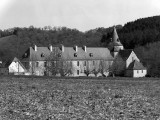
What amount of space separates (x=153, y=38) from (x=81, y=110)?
5066 inches

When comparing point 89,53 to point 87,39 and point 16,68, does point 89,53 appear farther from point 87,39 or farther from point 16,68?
point 87,39

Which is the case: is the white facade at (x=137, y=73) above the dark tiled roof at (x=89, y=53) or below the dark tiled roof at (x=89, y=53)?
below

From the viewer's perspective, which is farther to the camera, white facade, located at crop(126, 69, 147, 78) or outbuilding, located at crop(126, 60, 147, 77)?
outbuilding, located at crop(126, 60, 147, 77)

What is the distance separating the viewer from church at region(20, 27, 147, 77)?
302 feet

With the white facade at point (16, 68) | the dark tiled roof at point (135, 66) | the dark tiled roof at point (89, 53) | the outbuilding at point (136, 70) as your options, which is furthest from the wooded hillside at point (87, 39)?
the white facade at point (16, 68)

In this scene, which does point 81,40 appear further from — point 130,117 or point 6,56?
point 130,117

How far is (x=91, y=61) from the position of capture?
3976 inches

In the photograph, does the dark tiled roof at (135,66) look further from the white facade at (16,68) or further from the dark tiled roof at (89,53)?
the white facade at (16,68)

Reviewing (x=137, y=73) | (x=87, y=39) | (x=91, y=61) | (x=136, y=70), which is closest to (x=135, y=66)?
(x=136, y=70)

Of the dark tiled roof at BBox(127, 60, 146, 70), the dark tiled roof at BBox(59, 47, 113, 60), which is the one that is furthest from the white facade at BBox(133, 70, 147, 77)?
the dark tiled roof at BBox(59, 47, 113, 60)

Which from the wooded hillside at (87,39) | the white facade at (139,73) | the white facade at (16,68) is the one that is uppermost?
the wooded hillside at (87,39)

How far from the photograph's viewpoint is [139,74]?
92250 mm

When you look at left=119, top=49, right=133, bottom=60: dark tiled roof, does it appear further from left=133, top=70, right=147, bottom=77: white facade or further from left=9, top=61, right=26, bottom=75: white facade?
left=9, top=61, right=26, bottom=75: white facade

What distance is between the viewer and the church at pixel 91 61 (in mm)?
92000
